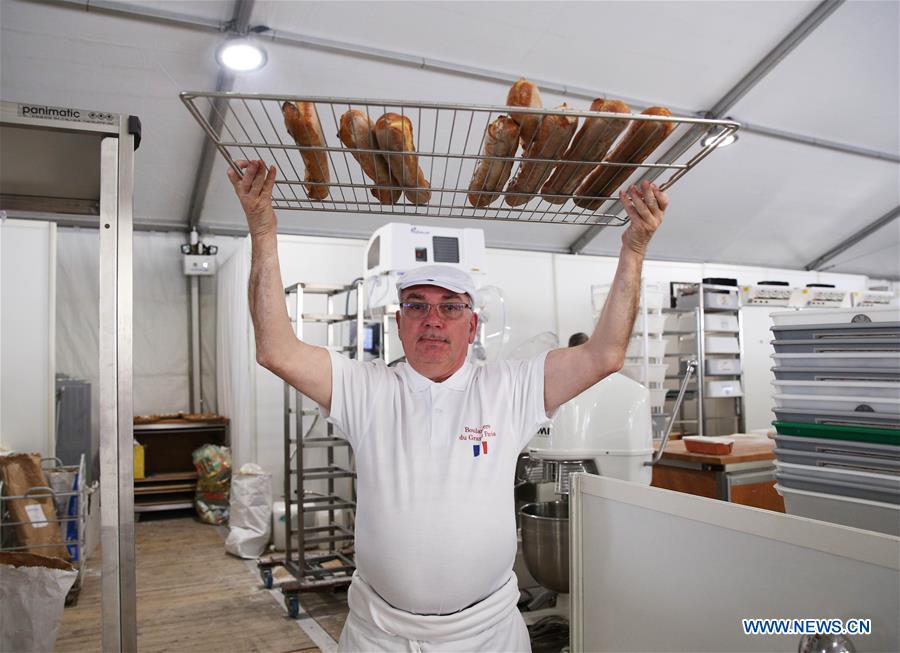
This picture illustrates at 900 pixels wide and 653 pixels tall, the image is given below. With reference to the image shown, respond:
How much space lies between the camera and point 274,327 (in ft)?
4.66

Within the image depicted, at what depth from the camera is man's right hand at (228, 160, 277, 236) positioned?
45.0 inches

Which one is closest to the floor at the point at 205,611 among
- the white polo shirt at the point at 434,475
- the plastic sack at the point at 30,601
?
the plastic sack at the point at 30,601

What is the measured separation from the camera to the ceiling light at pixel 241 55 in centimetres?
406

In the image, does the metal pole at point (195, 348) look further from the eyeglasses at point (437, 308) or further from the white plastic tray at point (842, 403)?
the white plastic tray at point (842, 403)

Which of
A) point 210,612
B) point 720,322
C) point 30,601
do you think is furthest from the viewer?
point 720,322

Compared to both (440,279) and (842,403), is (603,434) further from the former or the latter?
(440,279)

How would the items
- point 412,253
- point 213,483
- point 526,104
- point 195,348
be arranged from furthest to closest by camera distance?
point 195,348 < point 213,483 < point 412,253 < point 526,104

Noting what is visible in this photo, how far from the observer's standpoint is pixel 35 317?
4.27 m

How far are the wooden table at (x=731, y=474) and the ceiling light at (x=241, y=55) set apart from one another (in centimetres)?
340

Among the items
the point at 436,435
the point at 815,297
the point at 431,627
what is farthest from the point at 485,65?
the point at 815,297

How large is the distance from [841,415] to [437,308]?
39.5 inches

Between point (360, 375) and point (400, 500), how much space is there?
1.01 ft

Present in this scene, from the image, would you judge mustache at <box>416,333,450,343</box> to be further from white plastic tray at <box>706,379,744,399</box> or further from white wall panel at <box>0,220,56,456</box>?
white plastic tray at <box>706,379,744,399</box>

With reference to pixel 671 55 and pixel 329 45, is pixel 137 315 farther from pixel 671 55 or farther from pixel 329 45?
pixel 671 55
